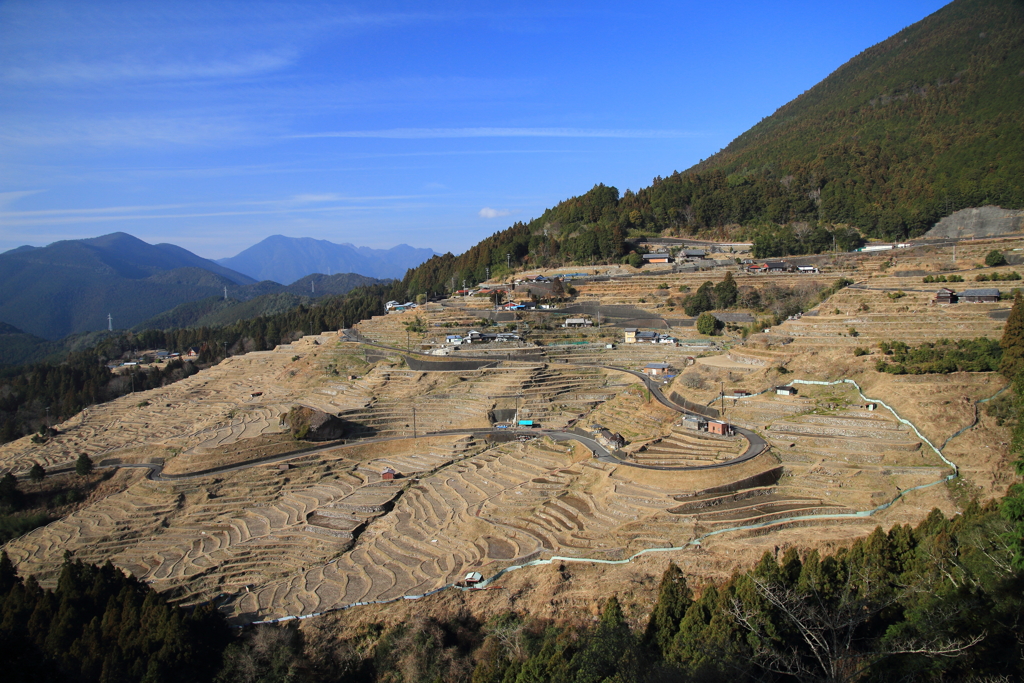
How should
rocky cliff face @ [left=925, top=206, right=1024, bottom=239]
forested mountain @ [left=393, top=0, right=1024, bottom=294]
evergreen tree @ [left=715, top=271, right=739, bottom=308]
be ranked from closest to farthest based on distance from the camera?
evergreen tree @ [left=715, top=271, right=739, bottom=308] → rocky cliff face @ [left=925, top=206, right=1024, bottom=239] → forested mountain @ [left=393, top=0, right=1024, bottom=294]

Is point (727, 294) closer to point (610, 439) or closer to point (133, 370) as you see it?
point (610, 439)

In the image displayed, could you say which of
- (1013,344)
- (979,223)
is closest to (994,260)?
(979,223)

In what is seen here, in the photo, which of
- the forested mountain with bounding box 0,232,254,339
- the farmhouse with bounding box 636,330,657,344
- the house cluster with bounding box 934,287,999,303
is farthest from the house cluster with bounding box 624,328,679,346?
the forested mountain with bounding box 0,232,254,339

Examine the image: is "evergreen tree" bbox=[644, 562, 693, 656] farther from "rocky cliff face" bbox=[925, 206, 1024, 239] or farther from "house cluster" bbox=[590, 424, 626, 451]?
"rocky cliff face" bbox=[925, 206, 1024, 239]

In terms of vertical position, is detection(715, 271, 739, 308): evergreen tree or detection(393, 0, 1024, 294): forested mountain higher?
detection(393, 0, 1024, 294): forested mountain

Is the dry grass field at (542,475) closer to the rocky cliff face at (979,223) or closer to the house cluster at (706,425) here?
the house cluster at (706,425)

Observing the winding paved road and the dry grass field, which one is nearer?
the dry grass field
